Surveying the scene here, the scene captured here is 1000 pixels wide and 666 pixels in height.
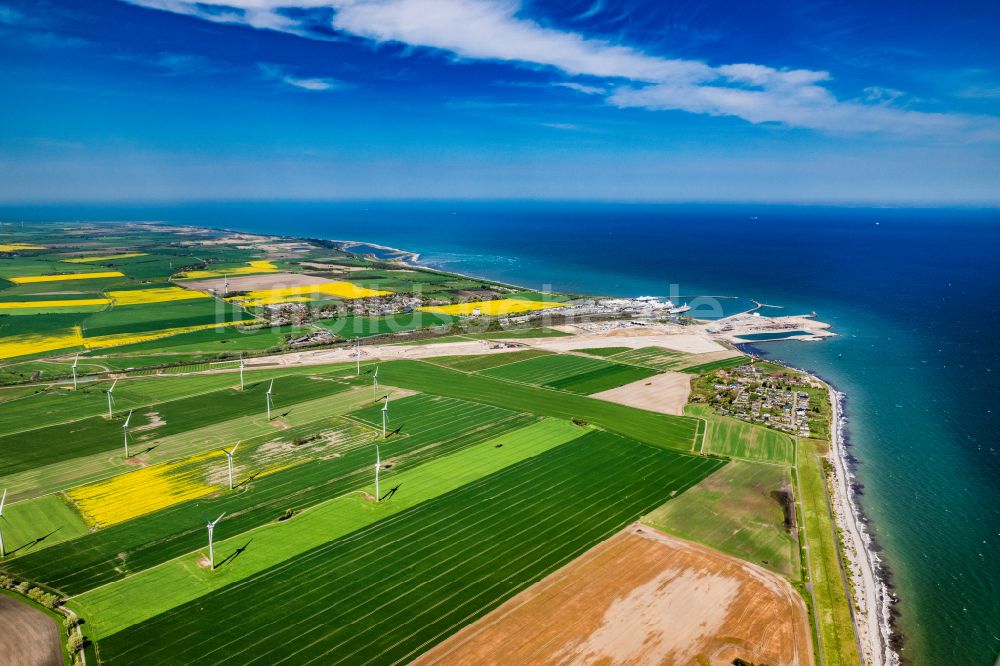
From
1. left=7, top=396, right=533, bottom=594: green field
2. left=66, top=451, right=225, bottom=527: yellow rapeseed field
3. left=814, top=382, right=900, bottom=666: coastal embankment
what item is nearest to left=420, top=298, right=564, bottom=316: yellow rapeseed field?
left=7, top=396, right=533, bottom=594: green field

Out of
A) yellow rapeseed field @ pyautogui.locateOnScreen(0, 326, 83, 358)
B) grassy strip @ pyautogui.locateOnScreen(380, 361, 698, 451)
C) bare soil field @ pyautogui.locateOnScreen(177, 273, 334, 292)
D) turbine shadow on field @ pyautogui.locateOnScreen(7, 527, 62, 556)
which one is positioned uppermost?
bare soil field @ pyautogui.locateOnScreen(177, 273, 334, 292)

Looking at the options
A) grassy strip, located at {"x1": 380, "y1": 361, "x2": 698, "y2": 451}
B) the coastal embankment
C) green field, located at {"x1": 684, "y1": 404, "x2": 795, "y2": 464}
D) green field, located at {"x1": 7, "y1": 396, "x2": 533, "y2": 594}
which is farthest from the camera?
grassy strip, located at {"x1": 380, "y1": 361, "x2": 698, "y2": 451}

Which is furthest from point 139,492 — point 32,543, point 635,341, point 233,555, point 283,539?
point 635,341

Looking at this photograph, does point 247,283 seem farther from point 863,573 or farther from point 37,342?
point 863,573

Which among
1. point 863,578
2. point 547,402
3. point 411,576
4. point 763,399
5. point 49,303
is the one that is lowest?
point 411,576

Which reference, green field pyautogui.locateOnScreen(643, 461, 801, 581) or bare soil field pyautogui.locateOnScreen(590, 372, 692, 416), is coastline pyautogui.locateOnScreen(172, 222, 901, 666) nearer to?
green field pyautogui.locateOnScreen(643, 461, 801, 581)

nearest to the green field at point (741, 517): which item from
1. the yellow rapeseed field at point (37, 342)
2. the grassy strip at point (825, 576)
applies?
the grassy strip at point (825, 576)

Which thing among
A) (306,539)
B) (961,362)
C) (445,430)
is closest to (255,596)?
(306,539)
